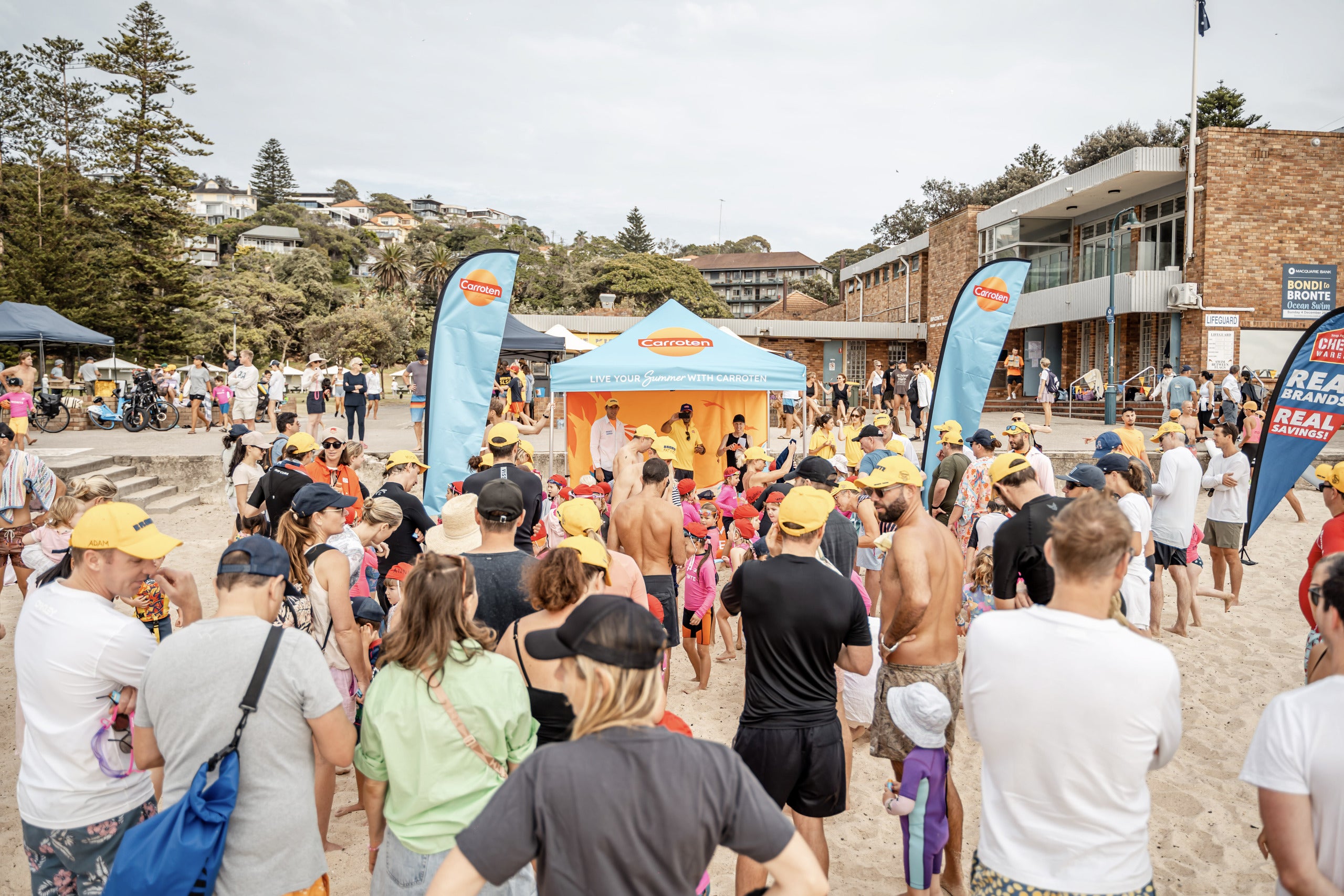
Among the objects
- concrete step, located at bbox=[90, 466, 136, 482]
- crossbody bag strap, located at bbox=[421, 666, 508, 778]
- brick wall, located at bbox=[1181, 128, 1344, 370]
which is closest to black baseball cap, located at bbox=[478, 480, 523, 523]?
crossbody bag strap, located at bbox=[421, 666, 508, 778]

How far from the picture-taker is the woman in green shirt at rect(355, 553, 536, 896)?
2.19 meters

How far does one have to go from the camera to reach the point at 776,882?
147cm

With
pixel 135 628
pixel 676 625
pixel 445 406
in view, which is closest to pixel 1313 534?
pixel 676 625

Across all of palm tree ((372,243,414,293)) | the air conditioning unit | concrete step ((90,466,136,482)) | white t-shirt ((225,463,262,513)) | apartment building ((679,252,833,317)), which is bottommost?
concrete step ((90,466,136,482))

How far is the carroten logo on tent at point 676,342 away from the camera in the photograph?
9.91 meters

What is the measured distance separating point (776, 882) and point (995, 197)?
5233 cm

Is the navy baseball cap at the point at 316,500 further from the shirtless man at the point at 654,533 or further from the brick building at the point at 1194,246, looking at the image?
the brick building at the point at 1194,246

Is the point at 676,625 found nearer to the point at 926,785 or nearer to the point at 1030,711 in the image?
the point at 926,785

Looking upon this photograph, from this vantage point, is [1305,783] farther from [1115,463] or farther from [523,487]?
[523,487]

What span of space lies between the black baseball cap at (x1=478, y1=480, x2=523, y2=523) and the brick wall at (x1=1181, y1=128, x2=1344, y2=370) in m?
20.8

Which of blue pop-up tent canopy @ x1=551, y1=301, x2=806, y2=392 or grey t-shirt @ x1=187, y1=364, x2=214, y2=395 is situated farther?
grey t-shirt @ x1=187, y1=364, x2=214, y2=395

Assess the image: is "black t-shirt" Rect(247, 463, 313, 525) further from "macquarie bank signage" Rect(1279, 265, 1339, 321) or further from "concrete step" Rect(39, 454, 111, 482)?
"macquarie bank signage" Rect(1279, 265, 1339, 321)

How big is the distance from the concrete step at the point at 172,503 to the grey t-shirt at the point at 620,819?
39.6ft

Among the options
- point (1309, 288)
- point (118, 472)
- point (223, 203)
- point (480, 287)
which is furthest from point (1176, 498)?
point (223, 203)
